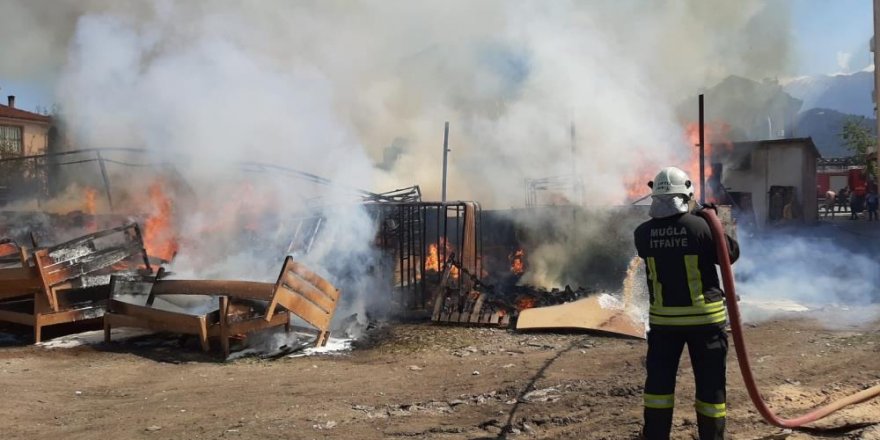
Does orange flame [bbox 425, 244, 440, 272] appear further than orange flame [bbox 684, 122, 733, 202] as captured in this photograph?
No

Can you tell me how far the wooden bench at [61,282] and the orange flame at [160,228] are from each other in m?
1.65


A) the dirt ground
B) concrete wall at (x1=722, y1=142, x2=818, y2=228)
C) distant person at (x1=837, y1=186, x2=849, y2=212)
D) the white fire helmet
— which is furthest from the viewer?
distant person at (x1=837, y1=186, x2=849, y2=212)

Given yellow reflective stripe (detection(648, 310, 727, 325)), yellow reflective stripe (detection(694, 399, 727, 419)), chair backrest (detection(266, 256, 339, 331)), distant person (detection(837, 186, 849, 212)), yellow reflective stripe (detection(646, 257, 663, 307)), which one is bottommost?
yellow reflective stripe (detection(694, 399, 727, 419))

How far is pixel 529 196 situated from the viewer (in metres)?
17.0

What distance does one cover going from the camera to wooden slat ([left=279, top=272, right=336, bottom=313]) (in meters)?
6.68

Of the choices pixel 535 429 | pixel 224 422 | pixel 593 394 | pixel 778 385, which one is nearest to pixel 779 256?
pixel 778 385

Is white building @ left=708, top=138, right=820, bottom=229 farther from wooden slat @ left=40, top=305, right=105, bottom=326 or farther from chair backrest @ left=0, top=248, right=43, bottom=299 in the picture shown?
chair backrest @ left=0, top=248, right=43, bottom=299

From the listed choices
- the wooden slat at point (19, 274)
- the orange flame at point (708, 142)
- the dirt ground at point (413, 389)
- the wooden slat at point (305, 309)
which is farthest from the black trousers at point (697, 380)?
the orange flame at point (708, 142)

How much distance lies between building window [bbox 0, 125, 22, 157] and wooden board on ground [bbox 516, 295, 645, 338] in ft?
66.7

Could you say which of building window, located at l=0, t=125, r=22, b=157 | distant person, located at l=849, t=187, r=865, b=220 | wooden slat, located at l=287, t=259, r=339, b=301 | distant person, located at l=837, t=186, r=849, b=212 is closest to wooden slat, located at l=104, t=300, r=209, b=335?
wooden slat, located at l=287, t=259, r=339, b=301

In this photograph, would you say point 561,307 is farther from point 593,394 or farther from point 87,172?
point 87,172

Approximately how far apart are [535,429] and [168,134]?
852 centimetres

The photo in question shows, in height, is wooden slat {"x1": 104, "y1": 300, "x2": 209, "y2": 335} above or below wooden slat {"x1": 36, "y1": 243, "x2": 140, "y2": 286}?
below

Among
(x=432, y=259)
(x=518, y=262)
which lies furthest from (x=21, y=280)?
(x=518, y=262)
